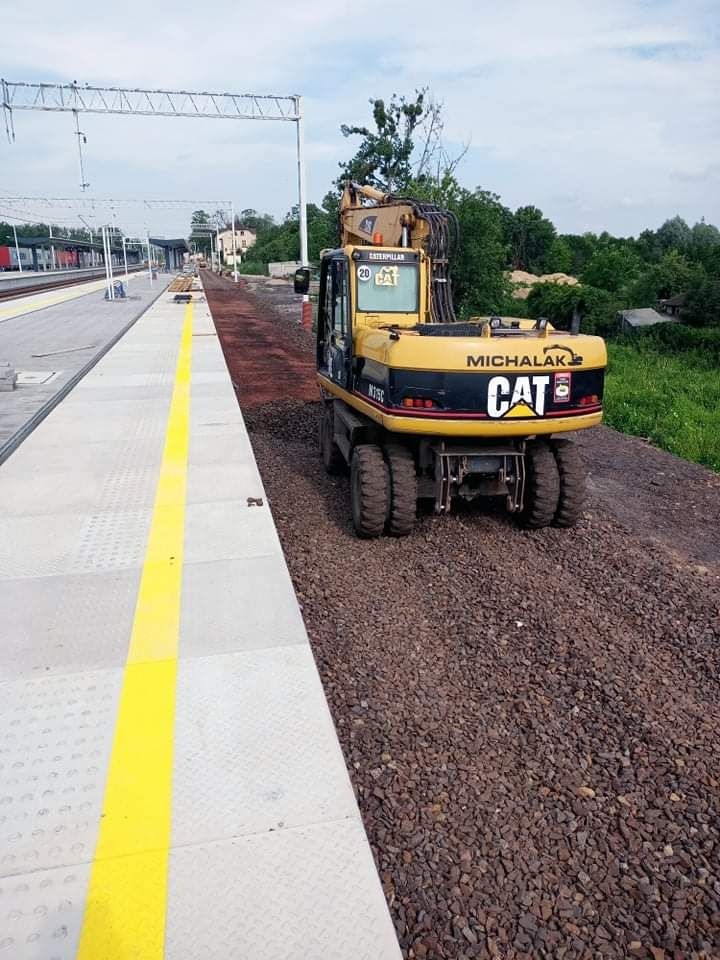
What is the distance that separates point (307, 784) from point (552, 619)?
233 cm

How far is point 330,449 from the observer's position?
7.97 metres

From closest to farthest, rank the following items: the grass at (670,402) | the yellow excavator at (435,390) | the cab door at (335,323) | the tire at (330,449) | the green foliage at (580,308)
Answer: the yellow excavator at (435,390) < the cab door at (335,323) < the tire at (330,449) < the grass at (670,402) < the green foliage at (580,308)

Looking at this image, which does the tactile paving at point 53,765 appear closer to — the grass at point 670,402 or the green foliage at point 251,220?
the grass at point 670,402

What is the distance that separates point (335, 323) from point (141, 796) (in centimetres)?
537

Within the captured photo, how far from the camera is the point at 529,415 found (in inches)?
216

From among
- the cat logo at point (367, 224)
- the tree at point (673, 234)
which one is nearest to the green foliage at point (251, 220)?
the tree at point (673, 234)

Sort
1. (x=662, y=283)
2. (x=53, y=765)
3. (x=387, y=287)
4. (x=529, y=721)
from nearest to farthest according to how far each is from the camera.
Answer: (x=53, y=765) < (x=529, y=721) < (x=387, y=287) < (x=662, y=283)

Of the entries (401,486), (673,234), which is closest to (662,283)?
(401,486)

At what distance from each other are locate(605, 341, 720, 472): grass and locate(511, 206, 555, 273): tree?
5241cm

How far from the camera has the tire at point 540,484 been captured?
20.1ft

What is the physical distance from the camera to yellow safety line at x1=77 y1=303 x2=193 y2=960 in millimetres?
2566

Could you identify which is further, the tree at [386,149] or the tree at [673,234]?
the tree at [673,234]

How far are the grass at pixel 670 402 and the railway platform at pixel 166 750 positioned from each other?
627 centimetres

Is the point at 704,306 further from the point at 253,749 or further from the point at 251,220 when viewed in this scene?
the point at 251,220
